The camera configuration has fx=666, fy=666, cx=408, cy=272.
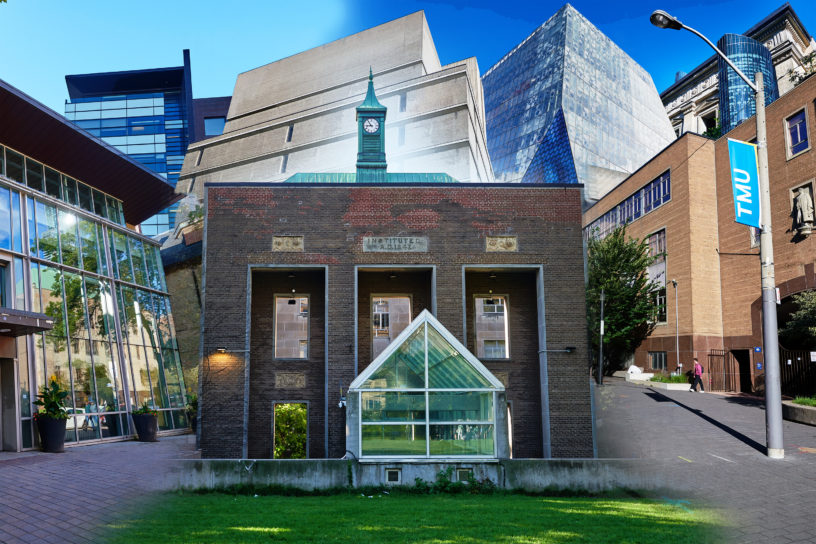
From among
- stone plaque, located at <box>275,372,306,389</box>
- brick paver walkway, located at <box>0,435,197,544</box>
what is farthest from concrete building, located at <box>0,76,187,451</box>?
stone plaque, located at <box>275,372,306,389</box>

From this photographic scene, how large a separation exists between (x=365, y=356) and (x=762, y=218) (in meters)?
12.1

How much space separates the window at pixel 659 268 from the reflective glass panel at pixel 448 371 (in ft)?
97.6

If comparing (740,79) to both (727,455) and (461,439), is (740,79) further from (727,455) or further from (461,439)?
(461,439)

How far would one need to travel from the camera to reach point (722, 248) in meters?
39.7

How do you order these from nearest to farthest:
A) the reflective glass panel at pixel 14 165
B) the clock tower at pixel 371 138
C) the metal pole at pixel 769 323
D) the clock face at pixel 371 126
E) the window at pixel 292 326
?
the metal pole at pixel 769 323, the window at pixel 292 326, the reflective glass panel at pixel 14 165, the clock tower at pixel 371 138, the clock face at pixel 371 126

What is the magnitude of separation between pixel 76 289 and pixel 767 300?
2315 cm

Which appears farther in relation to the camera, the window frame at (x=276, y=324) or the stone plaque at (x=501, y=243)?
the window frame at (x=276, y=324)

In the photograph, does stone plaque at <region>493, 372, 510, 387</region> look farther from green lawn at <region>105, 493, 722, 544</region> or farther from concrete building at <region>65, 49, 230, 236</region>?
concrete building at <region>65, 49, 230, 236</region>

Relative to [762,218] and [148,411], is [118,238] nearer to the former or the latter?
[148,411]

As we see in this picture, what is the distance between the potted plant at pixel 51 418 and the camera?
20.1 m

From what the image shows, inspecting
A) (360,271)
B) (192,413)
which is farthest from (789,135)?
(192,413)

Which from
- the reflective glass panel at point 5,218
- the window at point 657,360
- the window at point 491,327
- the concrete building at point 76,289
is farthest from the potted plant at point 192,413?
the window at point 657,360

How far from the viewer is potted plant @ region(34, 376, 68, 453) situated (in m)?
20.1

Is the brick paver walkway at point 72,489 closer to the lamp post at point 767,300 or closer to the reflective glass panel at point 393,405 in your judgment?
the reflective glass panel at point 393,405
